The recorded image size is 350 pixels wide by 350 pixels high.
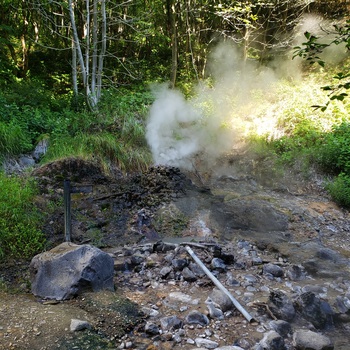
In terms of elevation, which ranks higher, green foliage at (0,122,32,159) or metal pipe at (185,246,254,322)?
green foliage at (0,122,32,159)

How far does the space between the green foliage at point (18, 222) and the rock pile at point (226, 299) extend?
45.2 inches

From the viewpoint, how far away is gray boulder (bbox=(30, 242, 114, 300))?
3350 millimetres

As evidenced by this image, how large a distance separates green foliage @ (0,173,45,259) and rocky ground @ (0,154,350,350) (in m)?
0.22

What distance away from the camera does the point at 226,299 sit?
3324mm

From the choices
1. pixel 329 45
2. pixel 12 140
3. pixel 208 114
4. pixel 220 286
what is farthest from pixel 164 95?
pixel 329 45

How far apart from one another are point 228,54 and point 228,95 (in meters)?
2.78

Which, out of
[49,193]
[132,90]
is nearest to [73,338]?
[49,193]

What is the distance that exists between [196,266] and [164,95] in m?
7.77

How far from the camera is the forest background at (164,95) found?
22.5ft

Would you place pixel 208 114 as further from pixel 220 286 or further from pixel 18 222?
pixel 220 286

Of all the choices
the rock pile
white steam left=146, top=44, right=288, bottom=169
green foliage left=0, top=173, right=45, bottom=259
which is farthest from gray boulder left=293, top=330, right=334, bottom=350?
white steam left=146, top=44, right=288, bottom=169

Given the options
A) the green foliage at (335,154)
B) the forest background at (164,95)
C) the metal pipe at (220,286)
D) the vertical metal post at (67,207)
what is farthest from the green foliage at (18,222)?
the green foliage at (335,154)

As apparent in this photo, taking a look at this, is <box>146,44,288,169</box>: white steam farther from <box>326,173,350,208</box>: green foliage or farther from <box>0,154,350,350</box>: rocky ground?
<box>326,173,350,208</box>: green foliage

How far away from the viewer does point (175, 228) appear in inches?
221
